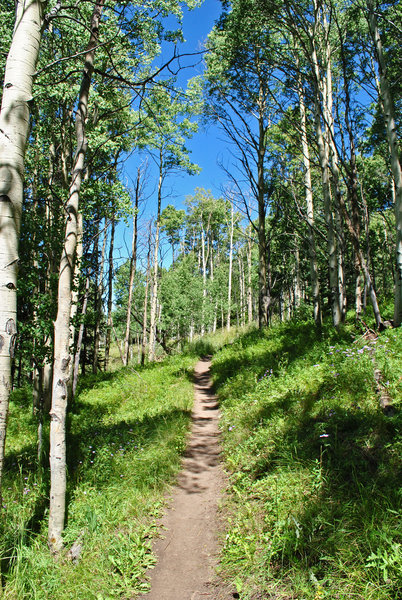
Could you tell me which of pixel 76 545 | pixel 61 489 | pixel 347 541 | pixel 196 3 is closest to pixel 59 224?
pixel 61 489

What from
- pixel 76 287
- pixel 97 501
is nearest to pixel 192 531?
pixel 97 501

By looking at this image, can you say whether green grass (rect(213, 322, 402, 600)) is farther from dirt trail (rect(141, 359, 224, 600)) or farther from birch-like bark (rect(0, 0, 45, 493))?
birch-like bark (rect(0, 0, 45, 493))

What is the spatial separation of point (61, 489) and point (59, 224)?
464 cm

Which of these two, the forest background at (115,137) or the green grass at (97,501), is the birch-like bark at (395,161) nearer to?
the forest background at (115,137)

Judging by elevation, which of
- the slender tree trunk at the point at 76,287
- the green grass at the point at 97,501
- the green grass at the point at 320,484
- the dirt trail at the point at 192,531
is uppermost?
the slender tree trunk at the point at 76,287

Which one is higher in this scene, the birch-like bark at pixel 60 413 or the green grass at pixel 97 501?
the birch-like bark at pixel 60 413

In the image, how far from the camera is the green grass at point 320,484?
7.90 feet

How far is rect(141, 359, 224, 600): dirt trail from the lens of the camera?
2.89 meters

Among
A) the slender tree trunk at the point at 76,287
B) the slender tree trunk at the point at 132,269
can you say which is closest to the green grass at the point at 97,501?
the slender tree trunk at the point at 76,287

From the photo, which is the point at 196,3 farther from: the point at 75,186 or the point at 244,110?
the point at 75,186

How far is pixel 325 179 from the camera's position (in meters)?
8.20

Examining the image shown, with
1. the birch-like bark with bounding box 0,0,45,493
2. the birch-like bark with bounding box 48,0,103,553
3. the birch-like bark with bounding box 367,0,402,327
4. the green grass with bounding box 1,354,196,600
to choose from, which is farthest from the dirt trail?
the birch-like bark with bounding box 367,0,402,327

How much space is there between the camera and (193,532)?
363cm

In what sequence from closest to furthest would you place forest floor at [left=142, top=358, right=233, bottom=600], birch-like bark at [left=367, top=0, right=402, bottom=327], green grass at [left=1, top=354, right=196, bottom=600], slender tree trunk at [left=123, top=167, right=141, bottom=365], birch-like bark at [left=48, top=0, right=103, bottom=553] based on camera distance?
green grass at [left=1, top=354, right=196, bottom=600] → forest floor at [left=142, top=358, right=233, bottom=600] → birch-like bark at [left=48, top=0, right=103, bottom=553] → birch-like bark at [left=367, top=0, right=402, bottom=327] → slender tree trunk at [left=123, top=167, right=141, bottom=365]
